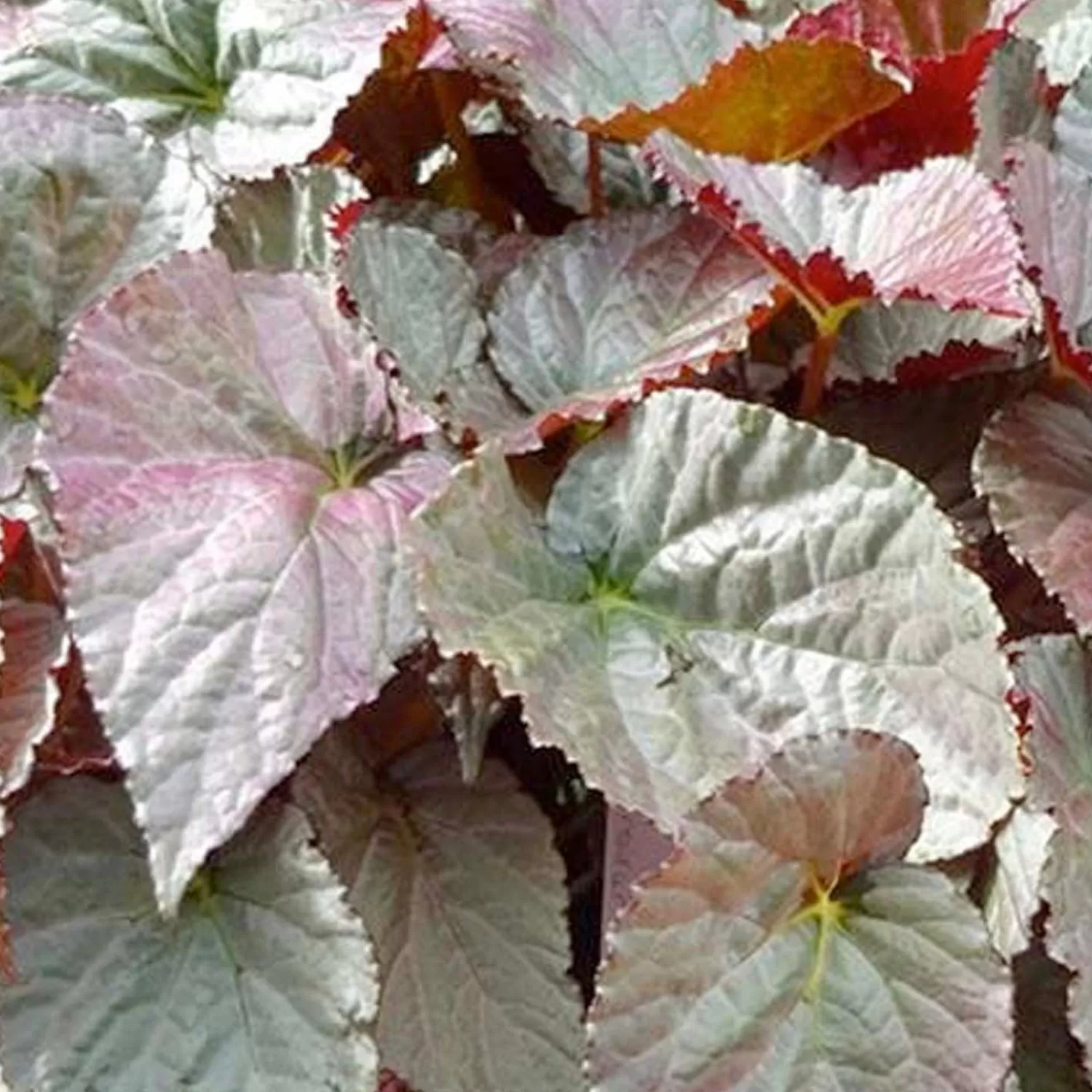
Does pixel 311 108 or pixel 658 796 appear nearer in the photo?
pixel 658 796

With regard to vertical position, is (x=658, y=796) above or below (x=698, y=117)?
below

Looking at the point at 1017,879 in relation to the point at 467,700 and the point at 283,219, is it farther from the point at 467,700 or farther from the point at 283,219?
the point at 283,219

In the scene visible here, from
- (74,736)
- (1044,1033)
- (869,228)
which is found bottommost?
(1044,1033)

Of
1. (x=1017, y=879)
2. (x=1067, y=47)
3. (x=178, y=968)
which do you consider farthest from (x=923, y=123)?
(x=178, y=968)

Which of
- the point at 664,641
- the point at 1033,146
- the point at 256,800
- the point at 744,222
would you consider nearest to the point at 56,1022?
the point at 256,800

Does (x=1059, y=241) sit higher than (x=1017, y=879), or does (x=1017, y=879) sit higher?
(x=1059, y=241)

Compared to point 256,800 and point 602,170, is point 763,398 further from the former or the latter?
point 256,800

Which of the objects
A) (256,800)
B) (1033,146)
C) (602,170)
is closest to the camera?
(256,800)
